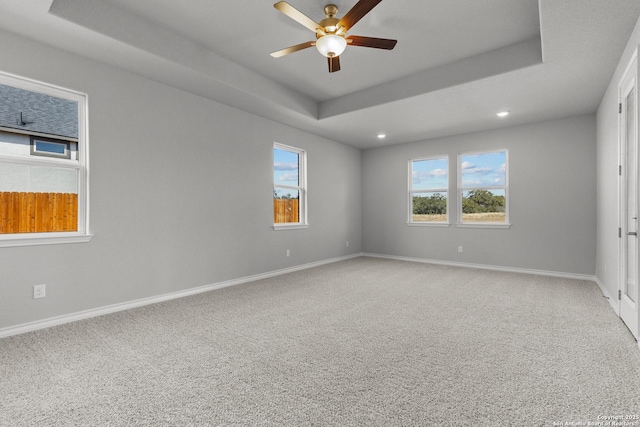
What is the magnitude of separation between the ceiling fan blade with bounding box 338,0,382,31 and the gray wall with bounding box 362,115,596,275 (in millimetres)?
4079

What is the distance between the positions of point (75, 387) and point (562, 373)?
9.53 feet

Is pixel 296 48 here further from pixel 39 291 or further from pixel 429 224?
pixel 429 224

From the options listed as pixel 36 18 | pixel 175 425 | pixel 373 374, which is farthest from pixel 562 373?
pixel 36 18

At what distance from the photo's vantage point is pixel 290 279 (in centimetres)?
476

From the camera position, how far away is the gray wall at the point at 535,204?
475 cm

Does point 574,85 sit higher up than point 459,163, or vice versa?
point 574,85

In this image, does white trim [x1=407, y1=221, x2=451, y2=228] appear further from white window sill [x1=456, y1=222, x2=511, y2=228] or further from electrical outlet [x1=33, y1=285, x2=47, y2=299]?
electrical outlet [x1=33, y1=285, x2=47, y2=299]

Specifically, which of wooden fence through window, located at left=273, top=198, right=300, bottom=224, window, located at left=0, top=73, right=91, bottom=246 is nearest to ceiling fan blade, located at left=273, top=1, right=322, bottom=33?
window, located at left=0, top=73, right=91, bottom=246

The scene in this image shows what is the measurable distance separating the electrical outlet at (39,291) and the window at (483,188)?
234 inches

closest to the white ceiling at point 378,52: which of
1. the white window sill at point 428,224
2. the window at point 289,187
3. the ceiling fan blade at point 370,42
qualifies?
the ceiling fan blade at point 370,42

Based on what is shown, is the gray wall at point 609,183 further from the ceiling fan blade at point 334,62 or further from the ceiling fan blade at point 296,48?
the ceiling fan blade at point 296,48

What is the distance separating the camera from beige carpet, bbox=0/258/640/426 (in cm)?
161

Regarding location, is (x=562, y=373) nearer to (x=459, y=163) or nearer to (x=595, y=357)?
(x=595, y=357)

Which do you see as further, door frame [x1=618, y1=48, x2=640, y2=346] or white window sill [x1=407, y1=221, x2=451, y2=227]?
white window sill [x1=407, y1=221, x2=451, y2=227]
